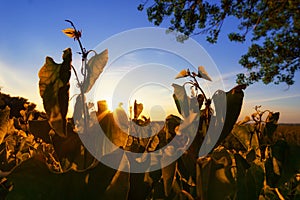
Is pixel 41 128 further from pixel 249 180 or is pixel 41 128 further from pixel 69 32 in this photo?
pixel 249 180

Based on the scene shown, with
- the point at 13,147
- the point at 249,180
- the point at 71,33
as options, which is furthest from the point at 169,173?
the point at 13,147

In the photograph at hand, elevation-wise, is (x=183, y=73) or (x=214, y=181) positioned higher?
(x=183, y=73)

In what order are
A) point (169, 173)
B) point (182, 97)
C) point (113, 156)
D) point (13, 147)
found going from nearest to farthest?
point (113, 156) < point (169, 173) < point (182, 97) < point (13, 147)

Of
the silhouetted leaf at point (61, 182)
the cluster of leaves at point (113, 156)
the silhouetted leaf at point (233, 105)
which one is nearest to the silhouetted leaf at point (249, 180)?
the cluster of leaves at point (113, 156)

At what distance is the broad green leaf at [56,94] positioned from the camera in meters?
0.57

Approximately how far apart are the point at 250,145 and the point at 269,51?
14.6 m

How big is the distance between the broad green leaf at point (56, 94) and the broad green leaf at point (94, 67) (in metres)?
0.06

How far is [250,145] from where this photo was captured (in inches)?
43.5

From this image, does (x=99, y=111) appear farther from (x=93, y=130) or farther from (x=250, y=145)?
(x=250, y=145)

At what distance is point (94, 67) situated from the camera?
0.65m

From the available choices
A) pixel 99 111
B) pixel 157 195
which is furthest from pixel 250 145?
pixel 99 111

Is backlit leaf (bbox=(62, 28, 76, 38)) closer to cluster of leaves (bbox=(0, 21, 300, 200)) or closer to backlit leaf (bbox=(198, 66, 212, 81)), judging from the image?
cluster of leaves (bbox=(0, 21, 300, 200))

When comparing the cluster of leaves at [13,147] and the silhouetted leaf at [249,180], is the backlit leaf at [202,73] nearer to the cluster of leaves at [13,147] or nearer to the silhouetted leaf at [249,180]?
the silhouetted leaf at [249,180]

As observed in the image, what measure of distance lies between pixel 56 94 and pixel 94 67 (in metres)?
0.11
